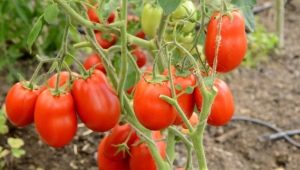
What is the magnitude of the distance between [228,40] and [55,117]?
0.44 metres

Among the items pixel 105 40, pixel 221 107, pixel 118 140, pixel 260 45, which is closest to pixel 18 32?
pixel 105 40

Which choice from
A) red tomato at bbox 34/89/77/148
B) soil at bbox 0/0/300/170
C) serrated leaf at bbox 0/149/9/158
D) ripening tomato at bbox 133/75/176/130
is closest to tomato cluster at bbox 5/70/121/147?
red tomato at bbox 34/89/77/148

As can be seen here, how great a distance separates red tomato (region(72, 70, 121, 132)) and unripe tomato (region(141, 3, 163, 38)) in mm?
177

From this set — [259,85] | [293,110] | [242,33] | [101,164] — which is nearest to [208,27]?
[242,33]

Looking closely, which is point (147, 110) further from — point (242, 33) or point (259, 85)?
point (259, 85)

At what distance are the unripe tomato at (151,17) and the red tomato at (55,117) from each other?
0.88 feet

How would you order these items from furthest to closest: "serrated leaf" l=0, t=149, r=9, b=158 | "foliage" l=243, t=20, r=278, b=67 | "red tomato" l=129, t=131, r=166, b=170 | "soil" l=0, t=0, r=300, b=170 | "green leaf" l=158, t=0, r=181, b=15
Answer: "foliage" l=243, t=20, r=278, b=67
"soil" l=0, t=0, r=300, b=170
"serrated leaf" l=0, t=149, r=9, b=158
"red tomato" l=129, t=131, r=166, b=170
"green leaf" l=158, t=0, r=181, b=15

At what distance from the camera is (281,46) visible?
12.9ft

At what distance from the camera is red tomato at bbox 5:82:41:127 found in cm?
165

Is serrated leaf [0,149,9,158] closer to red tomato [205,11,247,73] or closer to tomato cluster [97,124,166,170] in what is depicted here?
tomato cluster [97,124,166,170]

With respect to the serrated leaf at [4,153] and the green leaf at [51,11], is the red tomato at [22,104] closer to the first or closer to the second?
the green leaf at [51,11]

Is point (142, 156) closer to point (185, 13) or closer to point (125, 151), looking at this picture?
point (125, 151)

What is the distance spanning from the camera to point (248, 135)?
118 inches

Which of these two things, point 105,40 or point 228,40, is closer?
point 228,40
